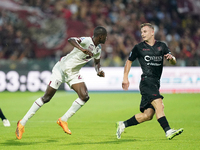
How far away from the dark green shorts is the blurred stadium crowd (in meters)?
12.9

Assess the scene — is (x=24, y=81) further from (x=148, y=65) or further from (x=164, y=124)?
(x=164, y=124)

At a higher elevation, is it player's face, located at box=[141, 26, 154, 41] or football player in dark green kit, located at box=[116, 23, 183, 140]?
player's face, located at box=[141, 26, 154, 41]

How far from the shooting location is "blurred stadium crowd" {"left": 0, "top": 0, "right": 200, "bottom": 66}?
20625 millimetres

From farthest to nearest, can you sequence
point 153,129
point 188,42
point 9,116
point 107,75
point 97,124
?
point 188,42, point 107,75, point 9,116, point 97,124, point 153,129

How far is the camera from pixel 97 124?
355 inches

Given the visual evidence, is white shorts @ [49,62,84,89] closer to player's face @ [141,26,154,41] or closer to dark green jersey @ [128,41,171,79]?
dark green jersey @ [128,41,171,79]

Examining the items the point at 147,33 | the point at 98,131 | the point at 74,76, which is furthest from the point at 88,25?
the point at 147,33

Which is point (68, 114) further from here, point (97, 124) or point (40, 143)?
point (97, 124)

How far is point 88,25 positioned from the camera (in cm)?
2206

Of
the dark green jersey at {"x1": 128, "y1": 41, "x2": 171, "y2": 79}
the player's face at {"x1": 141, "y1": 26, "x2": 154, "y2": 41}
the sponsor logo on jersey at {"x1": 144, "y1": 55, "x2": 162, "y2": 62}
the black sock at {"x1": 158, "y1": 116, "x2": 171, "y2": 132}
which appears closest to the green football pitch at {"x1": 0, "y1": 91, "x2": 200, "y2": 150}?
the black sock at {"x1": 158, "y1": 116, "x2": 171, "y2": 132}

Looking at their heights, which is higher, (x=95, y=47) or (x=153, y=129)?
(x=95, y=47)

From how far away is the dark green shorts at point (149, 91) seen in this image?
6328 millimetres

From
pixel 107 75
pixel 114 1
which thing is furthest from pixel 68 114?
pixel 114 1

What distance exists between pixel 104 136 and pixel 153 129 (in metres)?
1.37
